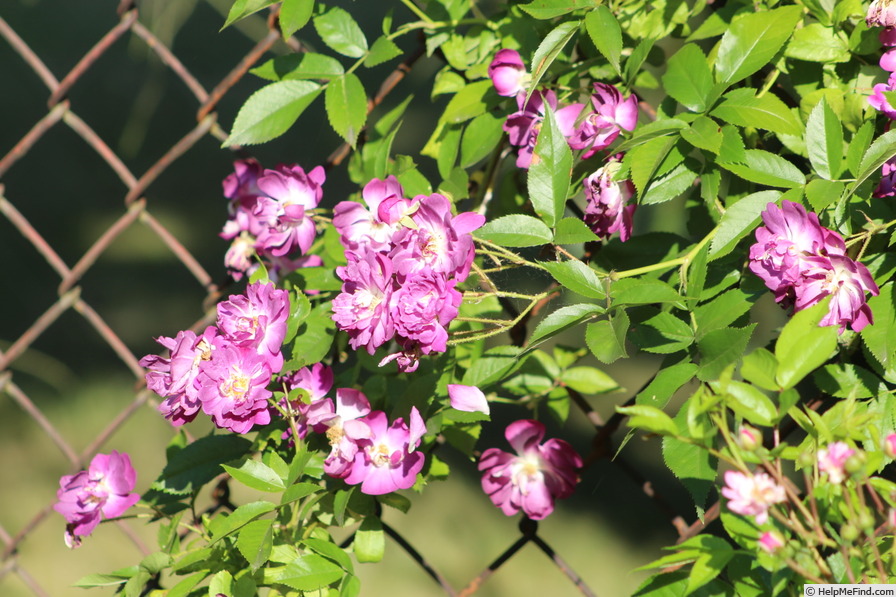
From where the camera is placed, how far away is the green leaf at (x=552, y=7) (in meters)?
0.80

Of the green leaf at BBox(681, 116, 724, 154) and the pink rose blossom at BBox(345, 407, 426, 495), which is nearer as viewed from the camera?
the green leaf at BBox(681, 116, 724, 154)

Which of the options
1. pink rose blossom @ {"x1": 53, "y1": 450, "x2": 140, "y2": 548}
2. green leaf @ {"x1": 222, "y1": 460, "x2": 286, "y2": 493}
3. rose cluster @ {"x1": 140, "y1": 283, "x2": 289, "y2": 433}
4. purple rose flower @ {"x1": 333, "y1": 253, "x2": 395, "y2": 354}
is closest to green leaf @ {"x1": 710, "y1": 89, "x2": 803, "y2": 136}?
purple rose flower @ {"x1": 333, "y1": 253, "x2": 395, "y2": 354}

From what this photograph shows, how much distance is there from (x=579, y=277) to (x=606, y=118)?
202 mm

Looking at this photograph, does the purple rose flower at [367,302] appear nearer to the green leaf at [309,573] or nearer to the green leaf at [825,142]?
the green leaf at [309,573]

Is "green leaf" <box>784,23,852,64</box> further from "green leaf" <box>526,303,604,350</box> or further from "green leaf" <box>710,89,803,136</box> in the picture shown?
"green leaf" <box>526,303,604,350</box>

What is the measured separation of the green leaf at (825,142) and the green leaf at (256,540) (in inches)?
25.4

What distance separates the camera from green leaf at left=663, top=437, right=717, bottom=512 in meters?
0.72

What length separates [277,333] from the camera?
2.65ft

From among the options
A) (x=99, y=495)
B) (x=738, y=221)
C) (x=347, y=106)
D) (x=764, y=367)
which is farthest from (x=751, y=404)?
(x=99, y=495)

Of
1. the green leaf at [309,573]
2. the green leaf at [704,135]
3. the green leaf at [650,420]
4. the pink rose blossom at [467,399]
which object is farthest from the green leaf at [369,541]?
the green leaf at [704,135]

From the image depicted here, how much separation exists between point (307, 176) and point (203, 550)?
0.46 meters

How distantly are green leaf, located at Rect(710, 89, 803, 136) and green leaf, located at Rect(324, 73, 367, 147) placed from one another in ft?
1.32

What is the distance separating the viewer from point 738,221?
79cm

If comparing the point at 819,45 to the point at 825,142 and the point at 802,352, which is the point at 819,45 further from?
the point at 802,352
